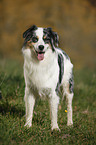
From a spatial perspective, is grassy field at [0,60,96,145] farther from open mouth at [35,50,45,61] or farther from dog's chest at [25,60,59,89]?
open mouth at [35,50,45,61]

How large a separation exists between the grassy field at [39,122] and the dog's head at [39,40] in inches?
34.2

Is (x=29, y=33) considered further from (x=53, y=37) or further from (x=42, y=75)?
(x=42, y=75)

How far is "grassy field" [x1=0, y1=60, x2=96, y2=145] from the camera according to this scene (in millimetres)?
2877

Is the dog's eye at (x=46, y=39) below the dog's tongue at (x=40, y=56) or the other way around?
the other way around

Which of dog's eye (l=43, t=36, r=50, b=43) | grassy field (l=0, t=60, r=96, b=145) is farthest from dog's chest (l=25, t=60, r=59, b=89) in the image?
grassy field (l=0, t=60, r=96, b=145)

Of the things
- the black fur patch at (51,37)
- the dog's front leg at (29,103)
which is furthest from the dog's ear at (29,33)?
the dog's front leg at (29,103)

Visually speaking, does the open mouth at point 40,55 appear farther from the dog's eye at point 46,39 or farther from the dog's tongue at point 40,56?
the dog's eye at point 46,39

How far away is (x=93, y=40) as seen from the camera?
12398mm

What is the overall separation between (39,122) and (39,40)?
1442mm

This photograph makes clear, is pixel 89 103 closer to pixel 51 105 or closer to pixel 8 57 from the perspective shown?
pixel 51 105

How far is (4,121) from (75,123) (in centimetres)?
149

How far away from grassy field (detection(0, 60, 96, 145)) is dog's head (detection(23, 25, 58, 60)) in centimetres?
87

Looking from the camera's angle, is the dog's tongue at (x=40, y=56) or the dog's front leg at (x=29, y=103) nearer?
the dog's tongue at (x=40, y=56)

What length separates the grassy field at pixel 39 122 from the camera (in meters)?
2.88
